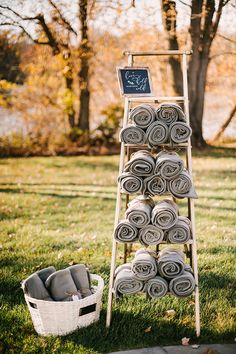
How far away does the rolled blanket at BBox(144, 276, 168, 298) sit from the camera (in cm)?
375

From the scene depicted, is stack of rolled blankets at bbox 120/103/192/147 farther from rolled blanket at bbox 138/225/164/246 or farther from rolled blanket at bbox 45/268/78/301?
rolled blanket at bbox 45/268/78/301

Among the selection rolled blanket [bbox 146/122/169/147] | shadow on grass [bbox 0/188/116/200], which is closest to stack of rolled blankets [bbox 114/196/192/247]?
rolled blanket [bbox 146/122/169/147]

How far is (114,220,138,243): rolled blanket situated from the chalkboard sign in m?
1.07

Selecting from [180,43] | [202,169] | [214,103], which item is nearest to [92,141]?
[180,43]

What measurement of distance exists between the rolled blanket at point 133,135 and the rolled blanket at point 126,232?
2.14ft

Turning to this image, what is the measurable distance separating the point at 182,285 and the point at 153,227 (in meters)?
0.52

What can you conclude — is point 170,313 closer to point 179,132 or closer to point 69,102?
point 179,132

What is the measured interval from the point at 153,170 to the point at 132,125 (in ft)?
1.32

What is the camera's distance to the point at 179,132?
12.3ft

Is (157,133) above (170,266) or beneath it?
above

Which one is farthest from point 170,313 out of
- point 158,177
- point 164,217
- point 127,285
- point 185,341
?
point 158,177

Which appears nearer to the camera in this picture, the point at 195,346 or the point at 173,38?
the point at 195,346

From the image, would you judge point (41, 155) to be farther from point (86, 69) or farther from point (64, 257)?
point (64, 257)

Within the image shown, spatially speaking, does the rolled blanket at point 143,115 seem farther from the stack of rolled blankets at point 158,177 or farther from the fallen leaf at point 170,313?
the fallen leaf at point 170,313
